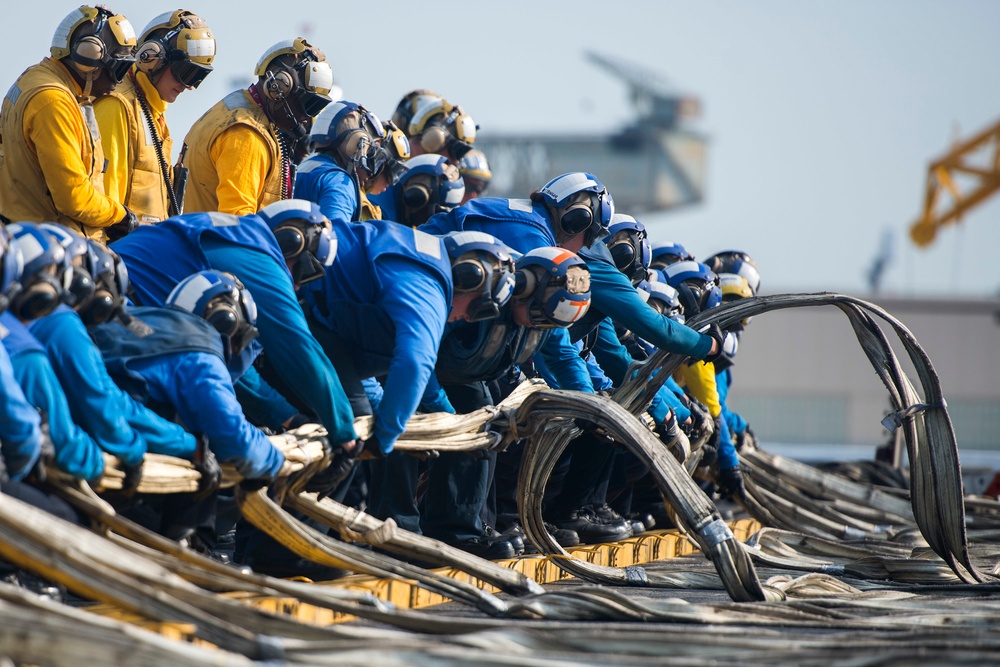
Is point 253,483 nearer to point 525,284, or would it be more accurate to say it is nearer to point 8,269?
point 8,269

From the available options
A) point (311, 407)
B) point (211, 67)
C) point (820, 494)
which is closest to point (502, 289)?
point (311, 407)

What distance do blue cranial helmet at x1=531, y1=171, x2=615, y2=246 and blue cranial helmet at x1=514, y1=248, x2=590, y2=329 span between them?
3.26ft

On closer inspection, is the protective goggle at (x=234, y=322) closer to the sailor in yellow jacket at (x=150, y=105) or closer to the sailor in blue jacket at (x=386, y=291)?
the sailor in blue jacket at (x=386, y=291)

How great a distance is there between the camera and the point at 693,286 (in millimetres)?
10633

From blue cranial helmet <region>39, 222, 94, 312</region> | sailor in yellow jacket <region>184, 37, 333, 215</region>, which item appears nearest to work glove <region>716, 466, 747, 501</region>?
sailor in yellow jacket <region>184, 37, 333, 215</region>

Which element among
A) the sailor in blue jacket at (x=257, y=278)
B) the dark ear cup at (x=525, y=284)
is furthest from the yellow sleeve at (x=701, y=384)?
the sailor in blue jacket at (x=257, y=278)

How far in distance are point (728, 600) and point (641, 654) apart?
7.21ft

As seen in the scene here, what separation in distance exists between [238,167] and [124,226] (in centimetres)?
89

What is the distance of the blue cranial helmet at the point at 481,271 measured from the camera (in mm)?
7129

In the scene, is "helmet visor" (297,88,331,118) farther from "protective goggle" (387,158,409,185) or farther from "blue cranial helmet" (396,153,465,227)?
"protective goggle" (387,158,409,185)

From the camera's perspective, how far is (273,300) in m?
6.48

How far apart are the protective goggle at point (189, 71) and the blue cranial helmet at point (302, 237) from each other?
165cm

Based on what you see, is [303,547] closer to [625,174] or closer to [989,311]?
[989,311]

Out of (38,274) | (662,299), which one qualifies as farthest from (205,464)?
(662,299)
